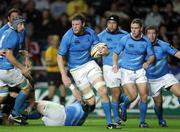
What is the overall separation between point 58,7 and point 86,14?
134 cm

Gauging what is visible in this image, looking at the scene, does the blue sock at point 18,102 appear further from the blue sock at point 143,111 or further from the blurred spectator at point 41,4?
the blurred spectator at point 41,4

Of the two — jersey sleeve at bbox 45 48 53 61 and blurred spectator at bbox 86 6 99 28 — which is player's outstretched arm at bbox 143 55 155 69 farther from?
blurred spectator at bbox 86 6 99 28

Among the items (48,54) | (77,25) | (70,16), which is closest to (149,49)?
(77,25)

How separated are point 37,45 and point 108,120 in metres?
8.50

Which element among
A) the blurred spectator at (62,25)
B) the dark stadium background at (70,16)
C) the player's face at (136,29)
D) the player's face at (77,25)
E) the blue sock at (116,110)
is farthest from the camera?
the blurred spectator at (62,25)

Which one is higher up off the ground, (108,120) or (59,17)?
(59,17)

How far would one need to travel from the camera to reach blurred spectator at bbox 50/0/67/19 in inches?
938

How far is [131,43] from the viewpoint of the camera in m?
15.8

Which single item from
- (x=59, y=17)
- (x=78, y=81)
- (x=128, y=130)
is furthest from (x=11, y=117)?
(x=59, y=17)

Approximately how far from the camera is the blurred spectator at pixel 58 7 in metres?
23.8

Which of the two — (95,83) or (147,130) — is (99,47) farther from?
(147,130)

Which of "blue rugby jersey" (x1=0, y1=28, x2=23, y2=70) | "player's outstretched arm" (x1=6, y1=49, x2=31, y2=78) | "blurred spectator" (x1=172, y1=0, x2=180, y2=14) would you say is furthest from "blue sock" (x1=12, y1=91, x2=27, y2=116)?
"blurred spectator" (x1=172, y1=0, x2=180, y2=14)

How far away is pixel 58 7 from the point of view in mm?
23875

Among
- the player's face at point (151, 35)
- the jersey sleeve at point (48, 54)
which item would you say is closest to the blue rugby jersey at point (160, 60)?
the player's face at point (151, 35)
